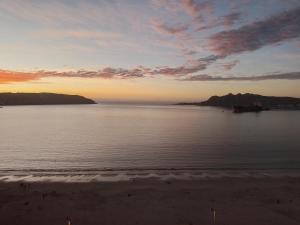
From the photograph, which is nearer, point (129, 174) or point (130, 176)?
point (130, 176)

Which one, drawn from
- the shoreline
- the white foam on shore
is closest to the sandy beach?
the white foam on shore

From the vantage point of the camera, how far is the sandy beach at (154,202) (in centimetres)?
2017

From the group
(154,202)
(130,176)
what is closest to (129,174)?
(130,176)

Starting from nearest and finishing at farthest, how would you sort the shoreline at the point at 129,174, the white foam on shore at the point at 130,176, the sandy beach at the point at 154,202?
1. the sandy beach at the point at 154,202
2. the white foam on shore at the point at 130,176
3. the shoreline at the point at 129,174

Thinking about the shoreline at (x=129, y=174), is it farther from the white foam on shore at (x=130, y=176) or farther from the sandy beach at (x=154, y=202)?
the sandy beach at (x=154, y=202)

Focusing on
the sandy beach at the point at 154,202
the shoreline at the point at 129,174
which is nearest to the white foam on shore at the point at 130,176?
the shoreline at the point at 129,174

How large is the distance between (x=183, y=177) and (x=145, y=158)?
47.7ft

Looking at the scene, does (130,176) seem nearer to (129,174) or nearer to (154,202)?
(129,174)

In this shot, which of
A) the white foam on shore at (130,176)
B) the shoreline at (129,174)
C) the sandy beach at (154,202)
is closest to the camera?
the sandy beach at (154,202)

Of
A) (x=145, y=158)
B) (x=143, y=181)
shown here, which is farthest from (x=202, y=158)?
(x=143, y=181)

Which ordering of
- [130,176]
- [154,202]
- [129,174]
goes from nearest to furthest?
1. [154,202]
2. [130,176]
3. [129,174]

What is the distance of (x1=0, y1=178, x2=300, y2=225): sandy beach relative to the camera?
20.2 meters

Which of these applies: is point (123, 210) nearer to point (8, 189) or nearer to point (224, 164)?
point (8, 189)

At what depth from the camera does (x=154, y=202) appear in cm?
2383
